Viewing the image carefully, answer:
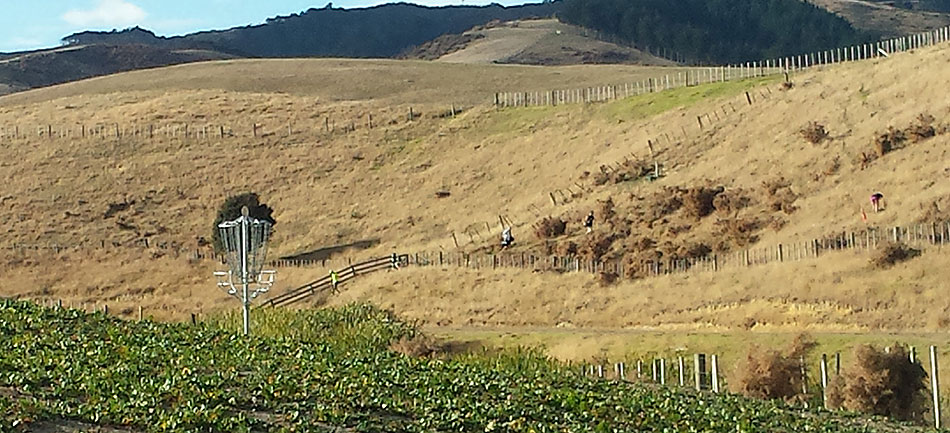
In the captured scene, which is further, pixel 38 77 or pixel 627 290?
pixel 38 77

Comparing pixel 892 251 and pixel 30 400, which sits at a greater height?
pixel 30 400

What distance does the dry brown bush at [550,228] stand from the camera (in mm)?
62844

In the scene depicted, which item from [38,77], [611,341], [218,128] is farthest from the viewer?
[38,77]

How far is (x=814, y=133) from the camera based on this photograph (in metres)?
66.1

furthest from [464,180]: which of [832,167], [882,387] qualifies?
[882,387]

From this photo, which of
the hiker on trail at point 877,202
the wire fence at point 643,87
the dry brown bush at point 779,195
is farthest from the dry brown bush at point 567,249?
the wire fence at point 643,87

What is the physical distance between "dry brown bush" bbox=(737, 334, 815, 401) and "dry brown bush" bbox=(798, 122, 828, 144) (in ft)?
134

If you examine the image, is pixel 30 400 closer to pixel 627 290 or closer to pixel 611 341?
pixel 611 341

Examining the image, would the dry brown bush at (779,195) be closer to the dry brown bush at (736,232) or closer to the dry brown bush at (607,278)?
the dry brown bush at (736,232)

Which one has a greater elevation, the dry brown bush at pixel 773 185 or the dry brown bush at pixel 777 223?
the dry brown bush at pixel 773 185

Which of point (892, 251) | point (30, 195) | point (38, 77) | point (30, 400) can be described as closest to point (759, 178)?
point (892, 251)

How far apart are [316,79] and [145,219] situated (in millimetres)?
44594

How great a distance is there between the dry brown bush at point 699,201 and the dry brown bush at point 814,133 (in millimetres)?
6499

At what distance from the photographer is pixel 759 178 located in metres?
63.0
